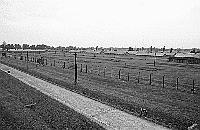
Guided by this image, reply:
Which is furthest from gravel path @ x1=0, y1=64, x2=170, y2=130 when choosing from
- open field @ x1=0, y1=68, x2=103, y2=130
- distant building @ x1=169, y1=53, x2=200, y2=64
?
distant building @ x1=169, y1=53, x2=200, y2=64

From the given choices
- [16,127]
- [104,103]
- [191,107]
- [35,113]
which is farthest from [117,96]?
[16,127]

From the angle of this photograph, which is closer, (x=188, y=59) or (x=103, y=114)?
(x=103, y=114)

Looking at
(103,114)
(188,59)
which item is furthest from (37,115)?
(188,59)

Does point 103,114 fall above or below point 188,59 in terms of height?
below

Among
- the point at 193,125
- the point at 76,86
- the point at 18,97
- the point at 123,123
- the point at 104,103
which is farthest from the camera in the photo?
the point at 76,86

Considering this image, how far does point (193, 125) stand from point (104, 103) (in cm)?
748

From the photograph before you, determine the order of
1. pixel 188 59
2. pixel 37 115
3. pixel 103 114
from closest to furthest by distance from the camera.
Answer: pixel 37 115, pixel 103 114, pixel 188 59

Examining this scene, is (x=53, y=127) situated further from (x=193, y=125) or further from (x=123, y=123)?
(x=193, y=125)

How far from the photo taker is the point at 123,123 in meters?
13.6

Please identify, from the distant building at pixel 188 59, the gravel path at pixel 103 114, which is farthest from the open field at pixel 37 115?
the distant building at pixel 188 59

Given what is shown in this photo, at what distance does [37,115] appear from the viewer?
15.0 meters

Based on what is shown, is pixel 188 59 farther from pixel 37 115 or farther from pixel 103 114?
pixel 37 115

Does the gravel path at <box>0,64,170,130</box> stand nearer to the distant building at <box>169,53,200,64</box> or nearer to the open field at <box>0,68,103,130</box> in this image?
the open field at <box>0,68,103,130</box>

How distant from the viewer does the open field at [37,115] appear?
12993 mm
